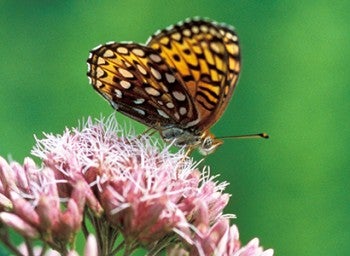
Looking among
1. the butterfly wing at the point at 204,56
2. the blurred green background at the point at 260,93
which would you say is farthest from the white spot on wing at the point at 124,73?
the blurred green background at the point at 260,93

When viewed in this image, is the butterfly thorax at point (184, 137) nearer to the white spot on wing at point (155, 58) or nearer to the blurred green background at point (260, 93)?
the white spot on wing at point (155, 58)

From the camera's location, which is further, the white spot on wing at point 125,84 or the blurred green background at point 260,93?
the blurred green background at point 260,93

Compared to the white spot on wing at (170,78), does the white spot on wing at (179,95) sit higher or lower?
lower

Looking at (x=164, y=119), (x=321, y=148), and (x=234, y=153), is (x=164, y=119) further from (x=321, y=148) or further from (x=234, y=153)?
(x=321, y=148)

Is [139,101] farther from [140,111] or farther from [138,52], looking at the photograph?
[138,52]

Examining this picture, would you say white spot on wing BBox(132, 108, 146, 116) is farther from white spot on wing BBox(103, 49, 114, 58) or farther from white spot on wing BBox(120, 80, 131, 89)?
white spot on wing BBox(103, 49, 114, 58)

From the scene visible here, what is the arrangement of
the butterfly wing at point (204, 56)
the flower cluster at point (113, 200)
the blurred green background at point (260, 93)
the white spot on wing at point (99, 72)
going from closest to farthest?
1. the flower cluster at point (113, 200)
2. the butterfly wing at point (204, 56)
3. the white spot on wing at point (99, 72)
4. the blurred green background at point (260, 93)
